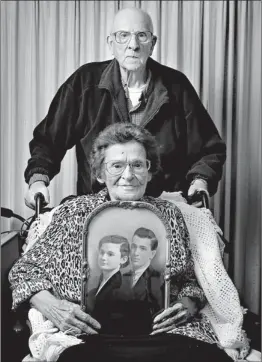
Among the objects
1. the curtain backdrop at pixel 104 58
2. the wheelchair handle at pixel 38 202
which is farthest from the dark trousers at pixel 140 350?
the curtain backdrop at pixel 104 58

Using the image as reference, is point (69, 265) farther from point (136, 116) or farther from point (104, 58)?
point (104, 58)

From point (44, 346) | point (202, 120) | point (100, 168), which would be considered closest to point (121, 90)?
point (202, 120)

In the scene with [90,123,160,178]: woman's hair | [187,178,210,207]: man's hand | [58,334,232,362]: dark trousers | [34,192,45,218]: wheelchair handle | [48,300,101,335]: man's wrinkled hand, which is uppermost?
[90,123,160,178]: woman's hair

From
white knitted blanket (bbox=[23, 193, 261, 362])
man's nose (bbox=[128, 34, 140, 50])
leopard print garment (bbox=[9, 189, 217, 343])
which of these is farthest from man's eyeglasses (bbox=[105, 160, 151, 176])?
man's nose (bbox=[128, 34, 140, 50])

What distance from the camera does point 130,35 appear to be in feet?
8.14

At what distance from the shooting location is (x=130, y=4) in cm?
338

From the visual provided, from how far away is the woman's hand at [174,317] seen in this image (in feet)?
6.33

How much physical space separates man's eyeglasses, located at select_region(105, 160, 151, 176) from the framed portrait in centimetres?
10

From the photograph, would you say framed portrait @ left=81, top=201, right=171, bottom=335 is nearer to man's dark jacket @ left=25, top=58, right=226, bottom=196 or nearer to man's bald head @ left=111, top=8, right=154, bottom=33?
man's dark jacket @ left=25, top=58, right=226, bottom=196

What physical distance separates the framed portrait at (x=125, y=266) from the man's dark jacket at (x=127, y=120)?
57 centimetres

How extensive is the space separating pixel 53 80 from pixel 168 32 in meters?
0.65

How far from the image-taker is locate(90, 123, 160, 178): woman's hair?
6.75 ft

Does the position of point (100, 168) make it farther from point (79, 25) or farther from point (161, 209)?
point (79, 25)

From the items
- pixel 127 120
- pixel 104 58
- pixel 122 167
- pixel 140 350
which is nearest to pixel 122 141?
pixel 122 167
